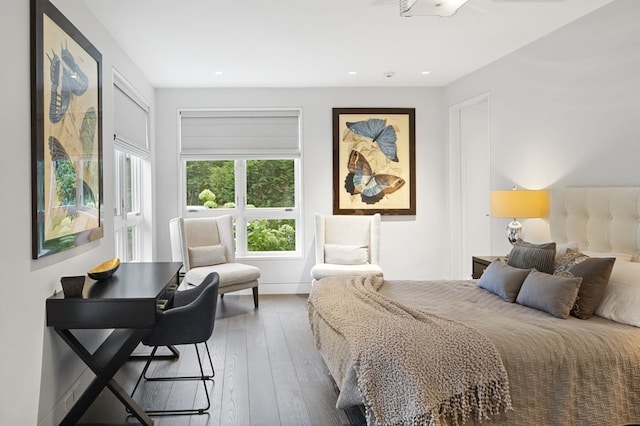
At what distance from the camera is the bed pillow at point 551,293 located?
288 cm

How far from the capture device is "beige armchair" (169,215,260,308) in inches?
211

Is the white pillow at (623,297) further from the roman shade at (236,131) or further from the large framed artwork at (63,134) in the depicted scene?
the roman shade at (236,131)

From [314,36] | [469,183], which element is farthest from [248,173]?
[469,183]

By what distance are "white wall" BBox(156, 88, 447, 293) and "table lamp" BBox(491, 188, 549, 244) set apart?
6.57 feet

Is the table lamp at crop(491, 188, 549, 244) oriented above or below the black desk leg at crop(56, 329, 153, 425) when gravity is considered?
above

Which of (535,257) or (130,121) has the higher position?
(130,121)

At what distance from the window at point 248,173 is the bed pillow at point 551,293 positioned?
3665 mm

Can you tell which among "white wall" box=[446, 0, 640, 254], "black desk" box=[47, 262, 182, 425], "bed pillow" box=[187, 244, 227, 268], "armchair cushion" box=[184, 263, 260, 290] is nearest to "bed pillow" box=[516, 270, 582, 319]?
"white wall" box=[446, 0, 640, 254]

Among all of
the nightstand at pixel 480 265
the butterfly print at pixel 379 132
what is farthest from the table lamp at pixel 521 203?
the butterfly print at pixel 379 132

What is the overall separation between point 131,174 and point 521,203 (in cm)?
385

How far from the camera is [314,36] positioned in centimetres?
427

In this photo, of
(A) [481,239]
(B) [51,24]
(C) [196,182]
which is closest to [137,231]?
(C) [196,182]

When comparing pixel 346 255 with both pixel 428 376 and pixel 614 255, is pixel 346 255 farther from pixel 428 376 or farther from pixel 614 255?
pixel 428 376

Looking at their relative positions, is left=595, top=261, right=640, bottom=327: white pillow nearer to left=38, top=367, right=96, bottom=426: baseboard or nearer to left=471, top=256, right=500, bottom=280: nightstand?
left=471, top=256, right=500, bottom=280: nightstand
